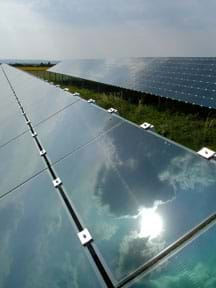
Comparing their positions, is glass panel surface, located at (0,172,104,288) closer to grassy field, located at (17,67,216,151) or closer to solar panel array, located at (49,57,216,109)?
grassy field, located at (17,67,216,151)

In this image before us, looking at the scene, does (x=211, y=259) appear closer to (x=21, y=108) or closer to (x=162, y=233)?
(x=162, y=233)

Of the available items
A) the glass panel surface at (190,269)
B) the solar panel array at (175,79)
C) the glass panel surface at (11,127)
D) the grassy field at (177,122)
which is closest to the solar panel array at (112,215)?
the glass panel surface at (190,269)

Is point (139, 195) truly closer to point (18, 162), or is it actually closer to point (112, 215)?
point (112, 215)

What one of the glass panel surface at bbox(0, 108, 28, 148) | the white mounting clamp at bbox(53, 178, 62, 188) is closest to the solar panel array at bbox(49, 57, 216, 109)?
the glass panel surface at bbox(0, 108, 28, 148)

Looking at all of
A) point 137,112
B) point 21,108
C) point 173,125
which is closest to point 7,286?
point 21,108

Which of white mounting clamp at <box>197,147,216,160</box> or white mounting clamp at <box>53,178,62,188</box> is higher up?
white mounting clamp at <box>53,178,62,188</box>

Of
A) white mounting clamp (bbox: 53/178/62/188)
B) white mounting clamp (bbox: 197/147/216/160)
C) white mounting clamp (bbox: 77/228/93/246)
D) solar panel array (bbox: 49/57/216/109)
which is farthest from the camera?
solar panel array (bbox: 49/57/216/109)

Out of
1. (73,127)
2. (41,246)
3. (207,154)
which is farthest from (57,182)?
(73,127)
